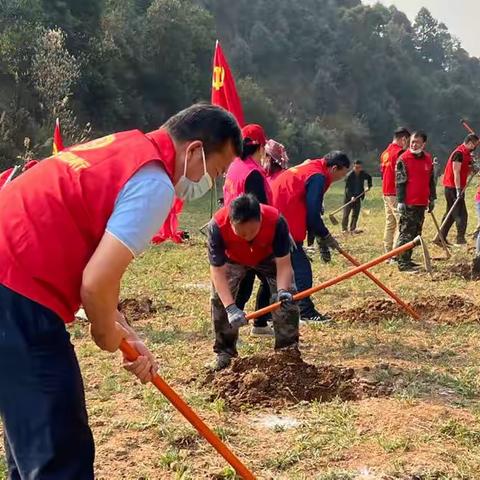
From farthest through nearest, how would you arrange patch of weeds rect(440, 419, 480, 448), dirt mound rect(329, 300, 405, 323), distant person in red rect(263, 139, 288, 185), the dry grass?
dirt mound rect(329, 300, 405, 323) → distant person in red rect(263, 139, 288, 185) → patch of weeds rect(440, 419, 480, 448) → the dry grass

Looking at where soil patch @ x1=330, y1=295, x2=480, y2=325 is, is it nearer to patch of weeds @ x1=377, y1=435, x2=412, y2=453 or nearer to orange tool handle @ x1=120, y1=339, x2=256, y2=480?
patch of weeds @ x1=377, y1=435, x2=412, y2=453

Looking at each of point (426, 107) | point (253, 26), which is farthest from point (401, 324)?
point (426, 107)

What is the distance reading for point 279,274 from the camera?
4.59 metres

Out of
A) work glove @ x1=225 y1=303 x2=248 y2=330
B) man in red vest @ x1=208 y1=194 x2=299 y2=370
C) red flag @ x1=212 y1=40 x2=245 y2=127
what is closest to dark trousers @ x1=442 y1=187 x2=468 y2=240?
red flag @ x1=212 y1=40 x2=245 y2=127

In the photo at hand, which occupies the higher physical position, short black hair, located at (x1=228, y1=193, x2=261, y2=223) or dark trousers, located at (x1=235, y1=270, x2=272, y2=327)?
short black hair, located at (x1=228, y1=193, x2=261, y2=223)

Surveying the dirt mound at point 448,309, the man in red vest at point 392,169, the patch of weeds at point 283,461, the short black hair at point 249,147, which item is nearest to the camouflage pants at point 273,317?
the short black hair at point 249,147

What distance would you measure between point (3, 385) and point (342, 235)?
11.4 m

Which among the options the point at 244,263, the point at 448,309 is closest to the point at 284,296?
the point at 244,263

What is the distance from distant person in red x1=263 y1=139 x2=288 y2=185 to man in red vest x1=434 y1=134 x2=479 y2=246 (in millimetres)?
4578

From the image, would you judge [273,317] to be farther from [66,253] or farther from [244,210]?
[66,253]

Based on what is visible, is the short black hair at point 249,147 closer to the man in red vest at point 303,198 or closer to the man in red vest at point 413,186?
the man in red vest at point 303,198

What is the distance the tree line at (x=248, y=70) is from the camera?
80.8 ft

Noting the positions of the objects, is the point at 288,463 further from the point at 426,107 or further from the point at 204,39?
the point at 426,107

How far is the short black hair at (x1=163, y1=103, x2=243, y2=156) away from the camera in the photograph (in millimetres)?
2086
